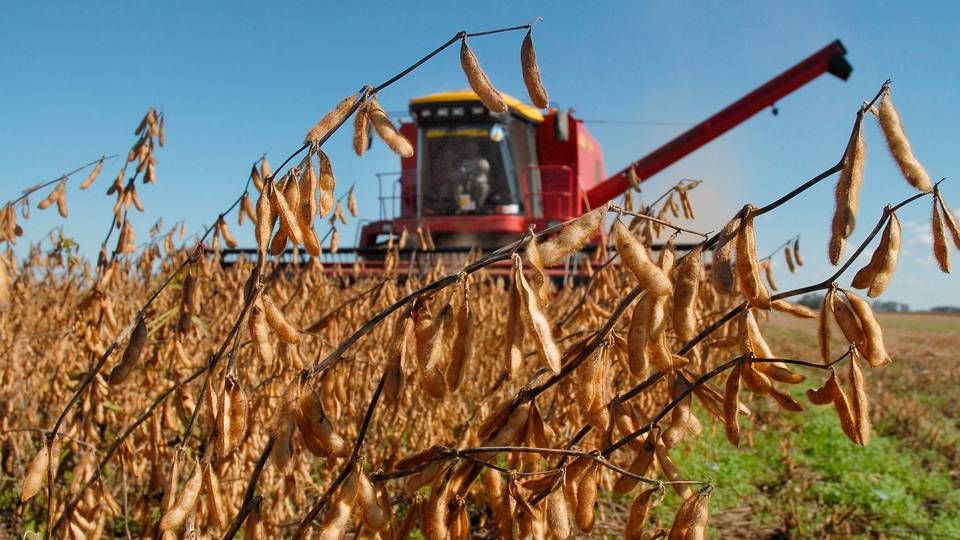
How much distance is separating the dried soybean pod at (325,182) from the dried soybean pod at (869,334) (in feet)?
2.34

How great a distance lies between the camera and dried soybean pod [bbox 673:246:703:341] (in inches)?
36.9

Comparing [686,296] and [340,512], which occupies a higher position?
[686,296]

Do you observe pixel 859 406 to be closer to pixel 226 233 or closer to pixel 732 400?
pixel 732 400

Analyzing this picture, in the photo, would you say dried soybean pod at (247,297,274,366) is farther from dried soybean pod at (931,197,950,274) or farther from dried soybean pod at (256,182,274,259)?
dried soybean pod at (931,197,950,274)

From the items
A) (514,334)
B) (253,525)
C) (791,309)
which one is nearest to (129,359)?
(253,525)

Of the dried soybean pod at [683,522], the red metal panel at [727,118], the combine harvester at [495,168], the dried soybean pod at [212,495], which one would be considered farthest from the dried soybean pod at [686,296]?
the red metal panel at [727,118]

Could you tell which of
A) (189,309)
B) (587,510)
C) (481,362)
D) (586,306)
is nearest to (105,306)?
(189,309)

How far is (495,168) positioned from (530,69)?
9.37m

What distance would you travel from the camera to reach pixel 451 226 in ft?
31.6

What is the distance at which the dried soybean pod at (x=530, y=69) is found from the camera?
1.04 metres

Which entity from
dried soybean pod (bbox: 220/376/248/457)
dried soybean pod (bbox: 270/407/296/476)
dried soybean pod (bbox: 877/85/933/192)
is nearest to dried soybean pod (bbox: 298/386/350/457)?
dried soybean pod (bbox: 270/407/296/476)

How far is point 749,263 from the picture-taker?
0.94 meters

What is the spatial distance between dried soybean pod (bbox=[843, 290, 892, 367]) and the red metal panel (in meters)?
9.50

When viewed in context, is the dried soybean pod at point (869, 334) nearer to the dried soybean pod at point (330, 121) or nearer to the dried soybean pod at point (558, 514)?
the dried soybean pod at point (558, 514)
